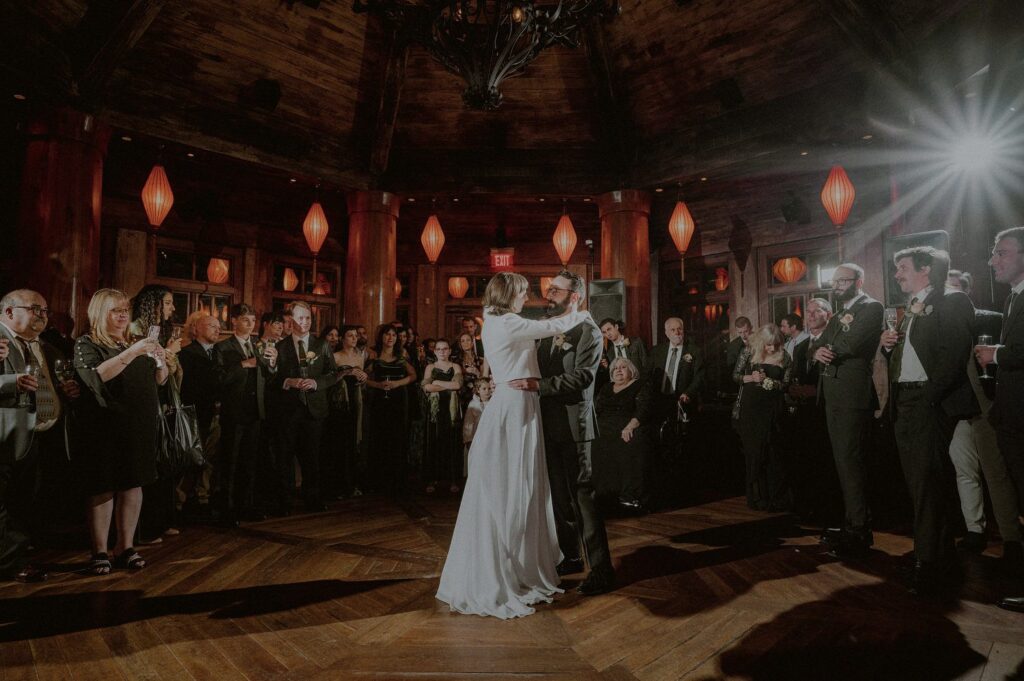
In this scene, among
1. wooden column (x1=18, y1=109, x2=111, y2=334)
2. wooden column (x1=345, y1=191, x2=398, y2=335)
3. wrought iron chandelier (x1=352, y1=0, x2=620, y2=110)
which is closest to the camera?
wrought iron chandelier (x1=352, y1=0, x2=620, y2=110)

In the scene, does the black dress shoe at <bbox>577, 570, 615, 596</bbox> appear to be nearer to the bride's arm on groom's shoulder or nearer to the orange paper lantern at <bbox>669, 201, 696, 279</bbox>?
the bride's arm on groom's shoulder

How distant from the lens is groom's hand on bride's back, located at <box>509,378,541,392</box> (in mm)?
3012

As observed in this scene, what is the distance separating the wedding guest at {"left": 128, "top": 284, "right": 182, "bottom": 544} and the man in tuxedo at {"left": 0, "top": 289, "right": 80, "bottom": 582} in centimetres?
49

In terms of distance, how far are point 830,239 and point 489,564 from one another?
7586 millimetres

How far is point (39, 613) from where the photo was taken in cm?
282

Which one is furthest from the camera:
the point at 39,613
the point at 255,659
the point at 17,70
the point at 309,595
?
the point at 17,70

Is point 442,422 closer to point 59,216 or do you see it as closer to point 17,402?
point 17,402

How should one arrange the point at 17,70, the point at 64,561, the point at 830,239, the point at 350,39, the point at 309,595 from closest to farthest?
1. the point at 309,595
2. the point at 64,561
3. the point at 17,70
4. the point at 350,39
5. the point at 830,239

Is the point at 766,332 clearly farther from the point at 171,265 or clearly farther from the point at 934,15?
the point at 171,265

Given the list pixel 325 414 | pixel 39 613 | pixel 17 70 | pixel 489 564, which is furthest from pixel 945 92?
pixel 17 70

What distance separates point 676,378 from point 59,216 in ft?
22.1

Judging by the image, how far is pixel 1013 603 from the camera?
2855 mm

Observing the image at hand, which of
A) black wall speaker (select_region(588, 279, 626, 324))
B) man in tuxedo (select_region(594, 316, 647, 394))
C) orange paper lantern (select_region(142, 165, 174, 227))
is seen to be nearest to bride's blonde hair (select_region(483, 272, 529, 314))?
man in tuxedo (select_region(594, 316, 647, 394))

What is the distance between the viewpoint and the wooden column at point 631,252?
26.1 feet
